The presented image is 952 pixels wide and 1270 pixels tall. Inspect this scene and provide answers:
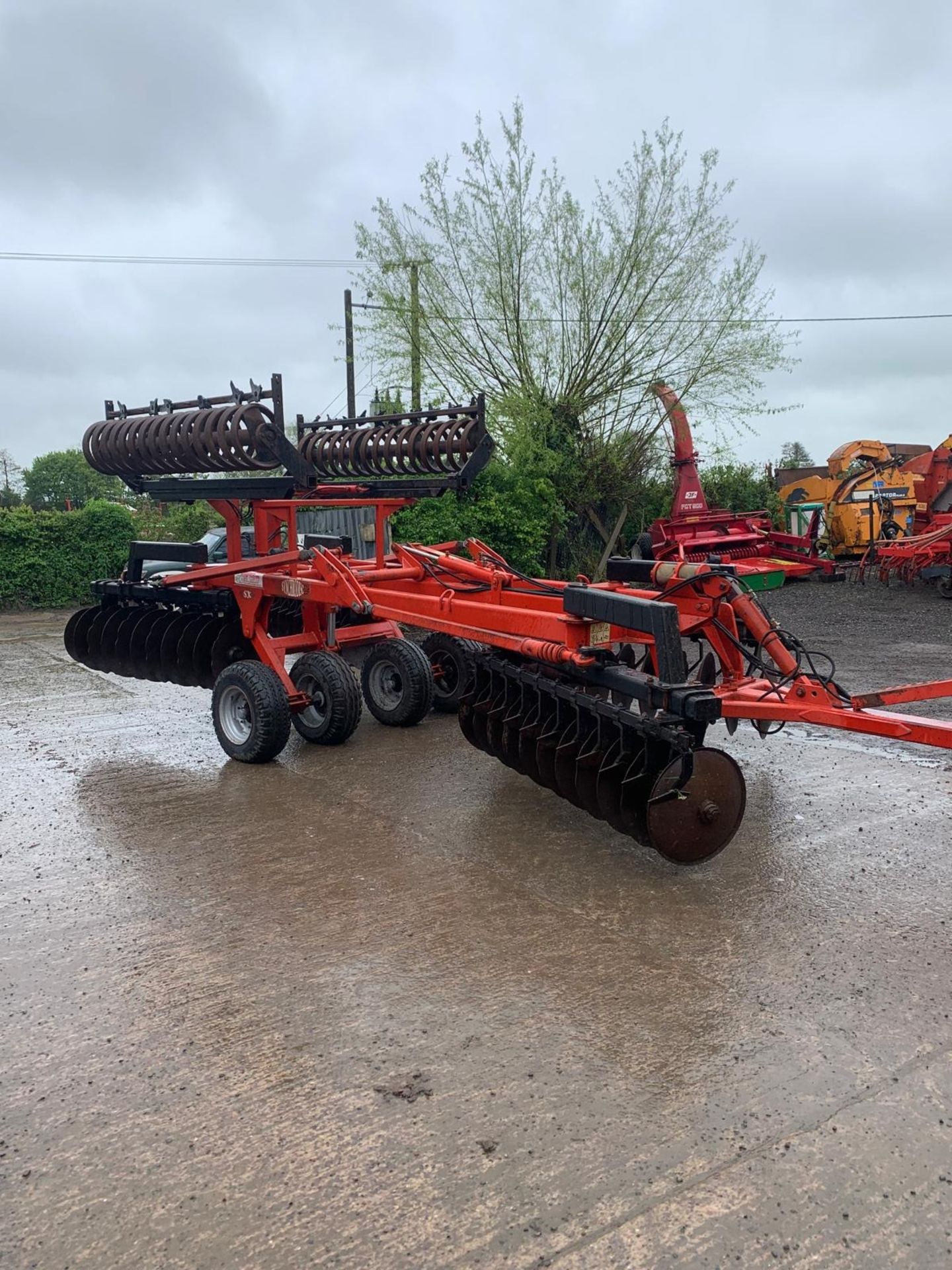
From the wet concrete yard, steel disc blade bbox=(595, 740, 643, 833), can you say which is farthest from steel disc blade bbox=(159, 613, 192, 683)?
steel disc blade bbox=(595, 740, 643, 833)

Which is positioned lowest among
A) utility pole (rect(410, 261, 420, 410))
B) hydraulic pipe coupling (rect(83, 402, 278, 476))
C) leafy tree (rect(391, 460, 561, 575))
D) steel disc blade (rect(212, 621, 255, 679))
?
steel disc blade (rect(212, 621, 255, 679))

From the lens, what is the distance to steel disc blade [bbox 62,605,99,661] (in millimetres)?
8906

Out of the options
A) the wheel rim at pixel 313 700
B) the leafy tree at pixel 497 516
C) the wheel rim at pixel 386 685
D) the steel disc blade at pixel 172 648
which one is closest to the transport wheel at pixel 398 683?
the wheel rim at pixel 386 685

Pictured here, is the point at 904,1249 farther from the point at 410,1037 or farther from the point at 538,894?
the point at 538,894

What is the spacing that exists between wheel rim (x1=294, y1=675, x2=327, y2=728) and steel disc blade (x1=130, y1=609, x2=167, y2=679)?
5.46 feet

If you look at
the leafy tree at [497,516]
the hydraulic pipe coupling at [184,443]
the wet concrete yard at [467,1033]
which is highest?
the hydraulic pipe coupling at [184,443]

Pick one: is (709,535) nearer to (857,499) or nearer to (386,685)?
(857,499)

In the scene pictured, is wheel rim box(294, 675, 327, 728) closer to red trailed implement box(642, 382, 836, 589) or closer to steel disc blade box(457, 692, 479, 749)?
steel disc blade box(457, 692, 479, 749)

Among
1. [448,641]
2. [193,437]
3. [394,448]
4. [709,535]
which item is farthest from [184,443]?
[709,535]

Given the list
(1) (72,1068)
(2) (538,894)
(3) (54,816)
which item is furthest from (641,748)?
(3) (54,816)

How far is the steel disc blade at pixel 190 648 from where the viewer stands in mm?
8398

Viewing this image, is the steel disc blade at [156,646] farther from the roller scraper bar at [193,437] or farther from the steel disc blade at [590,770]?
the steel disc blade at [590,770]

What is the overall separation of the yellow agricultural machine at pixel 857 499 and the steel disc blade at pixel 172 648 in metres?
12.9

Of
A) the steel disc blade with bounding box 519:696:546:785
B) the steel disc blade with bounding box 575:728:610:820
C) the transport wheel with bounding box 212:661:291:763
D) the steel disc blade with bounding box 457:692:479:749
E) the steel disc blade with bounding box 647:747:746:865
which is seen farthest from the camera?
the transport wheel with bounding box 212:661:291:763
